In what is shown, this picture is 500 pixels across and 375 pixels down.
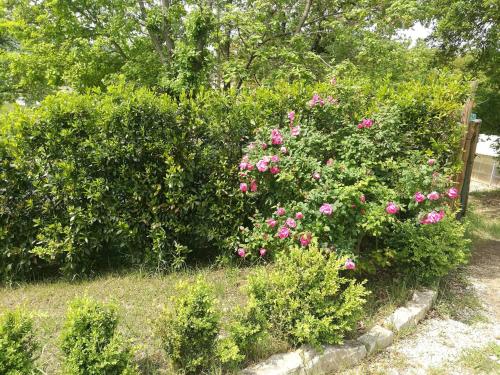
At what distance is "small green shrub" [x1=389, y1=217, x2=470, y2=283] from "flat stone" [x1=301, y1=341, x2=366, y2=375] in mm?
1181

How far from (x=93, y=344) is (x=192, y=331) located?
53cm

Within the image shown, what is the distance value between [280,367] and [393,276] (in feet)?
6.15

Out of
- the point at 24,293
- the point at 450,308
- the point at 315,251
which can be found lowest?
the point at 24,293

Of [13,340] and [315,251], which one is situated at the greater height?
[315,251]

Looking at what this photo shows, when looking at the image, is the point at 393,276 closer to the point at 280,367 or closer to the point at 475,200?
the point at 280,367

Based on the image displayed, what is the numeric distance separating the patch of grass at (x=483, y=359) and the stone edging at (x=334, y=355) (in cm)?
43

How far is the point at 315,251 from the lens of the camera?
8.92ft

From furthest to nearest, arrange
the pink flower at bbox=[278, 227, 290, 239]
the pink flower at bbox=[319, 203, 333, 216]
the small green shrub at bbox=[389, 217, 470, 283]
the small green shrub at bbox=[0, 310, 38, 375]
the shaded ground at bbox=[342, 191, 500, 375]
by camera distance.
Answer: the small green shrub at bbox=[389, 217, 470, 283], the pink flower at bbox=[278, 227, 290, 239], the pink flower at bbox=[319, 203, 333, 216], the shaded ground at bbox=[342, 191, 500, 375], the small green shrub at bbox=[0, 310, 38, 375]

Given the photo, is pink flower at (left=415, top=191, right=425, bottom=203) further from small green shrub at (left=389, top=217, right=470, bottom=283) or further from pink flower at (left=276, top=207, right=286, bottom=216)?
pink flower at (left=276, top=207, right=286, bottom=216)

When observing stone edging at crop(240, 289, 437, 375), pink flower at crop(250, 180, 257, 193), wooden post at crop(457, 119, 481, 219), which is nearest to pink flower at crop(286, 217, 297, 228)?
pink flower at crop(250, 180, 257, 193)

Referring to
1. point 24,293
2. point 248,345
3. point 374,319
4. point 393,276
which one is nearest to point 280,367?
point 248,345

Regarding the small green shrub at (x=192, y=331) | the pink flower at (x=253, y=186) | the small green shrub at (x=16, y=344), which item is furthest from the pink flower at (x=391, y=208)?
the small green shrub at (x=16, y=344)

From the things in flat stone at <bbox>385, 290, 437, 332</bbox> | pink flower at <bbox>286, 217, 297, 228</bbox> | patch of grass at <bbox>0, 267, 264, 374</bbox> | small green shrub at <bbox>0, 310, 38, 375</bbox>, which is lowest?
patch of grass at <bbox>0, 267, 264, 374</bbox>

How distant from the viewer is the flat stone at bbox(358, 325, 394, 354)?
2634 millimetres
